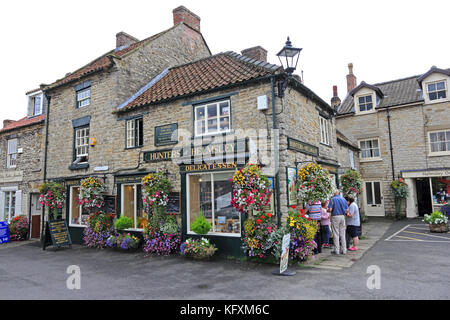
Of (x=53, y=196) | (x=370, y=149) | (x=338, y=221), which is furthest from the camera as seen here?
(x=370, y=149)

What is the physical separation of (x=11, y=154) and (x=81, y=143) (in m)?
7.00

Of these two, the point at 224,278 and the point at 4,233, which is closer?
the point at 224,278

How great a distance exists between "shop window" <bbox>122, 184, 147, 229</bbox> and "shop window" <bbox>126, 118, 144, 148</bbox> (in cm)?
165

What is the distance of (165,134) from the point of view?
35.4 ft

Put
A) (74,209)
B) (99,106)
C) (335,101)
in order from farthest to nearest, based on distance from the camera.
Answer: (335,101) < (74,209) < (99,106)

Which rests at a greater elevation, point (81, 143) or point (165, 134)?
point (81, 143)

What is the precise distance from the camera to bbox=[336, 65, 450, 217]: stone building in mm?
17328

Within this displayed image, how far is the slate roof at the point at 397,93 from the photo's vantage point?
18547 millimetres

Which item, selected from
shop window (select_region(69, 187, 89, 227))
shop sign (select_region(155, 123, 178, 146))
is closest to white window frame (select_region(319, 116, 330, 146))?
shop sign (select_region(155, 123, 178, 146))

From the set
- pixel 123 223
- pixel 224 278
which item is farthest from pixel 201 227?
pixel 123 223

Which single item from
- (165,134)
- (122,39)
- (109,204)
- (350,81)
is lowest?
(109,204)

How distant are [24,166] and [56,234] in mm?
6622

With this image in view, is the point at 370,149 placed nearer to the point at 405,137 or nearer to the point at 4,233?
the point at 405,137

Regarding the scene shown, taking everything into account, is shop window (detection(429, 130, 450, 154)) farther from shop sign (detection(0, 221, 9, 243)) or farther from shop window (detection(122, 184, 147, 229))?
shop sign (detection(0, 221, 9, 243))
